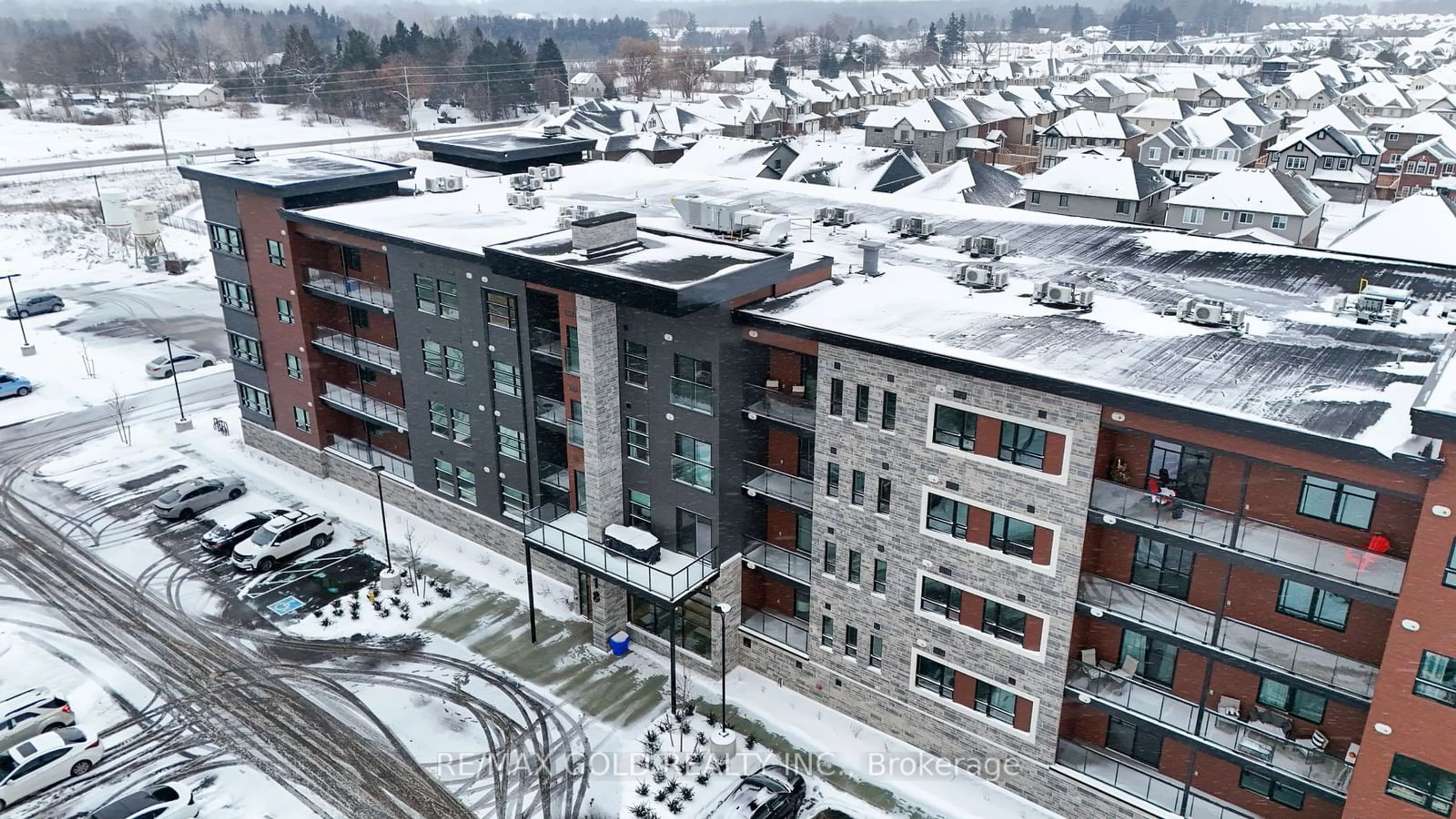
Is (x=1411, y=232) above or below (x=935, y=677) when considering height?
above

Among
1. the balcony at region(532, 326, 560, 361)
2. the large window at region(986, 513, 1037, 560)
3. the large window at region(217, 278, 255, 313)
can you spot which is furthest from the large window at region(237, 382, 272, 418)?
the large window at region(986, 513, 1037, 560)

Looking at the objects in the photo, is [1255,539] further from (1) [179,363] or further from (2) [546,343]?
(1) [179,363]

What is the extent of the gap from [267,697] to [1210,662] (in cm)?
2908

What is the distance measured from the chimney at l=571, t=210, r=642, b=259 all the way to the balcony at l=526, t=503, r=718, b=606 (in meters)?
9.71

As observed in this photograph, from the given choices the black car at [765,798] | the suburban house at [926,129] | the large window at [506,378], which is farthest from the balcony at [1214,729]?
the suburban house at [926,129]

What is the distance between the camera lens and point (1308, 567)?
22.5 meters

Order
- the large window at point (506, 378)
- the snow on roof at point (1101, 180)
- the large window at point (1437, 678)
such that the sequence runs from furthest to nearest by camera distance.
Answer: the snow on roof at point (1101, 180) < the large window at point (506, 378) < the large window at point (1437, 678)

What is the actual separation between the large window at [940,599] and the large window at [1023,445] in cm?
453

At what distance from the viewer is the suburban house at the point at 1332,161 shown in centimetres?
10506

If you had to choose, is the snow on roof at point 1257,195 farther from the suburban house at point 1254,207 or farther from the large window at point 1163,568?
the large window at point 1163,568

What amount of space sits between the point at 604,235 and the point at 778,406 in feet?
27.7

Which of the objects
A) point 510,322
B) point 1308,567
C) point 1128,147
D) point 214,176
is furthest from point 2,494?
point 1128,147

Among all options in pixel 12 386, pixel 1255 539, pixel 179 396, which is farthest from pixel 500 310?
pixel 12 386

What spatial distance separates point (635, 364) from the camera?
32875 mm
